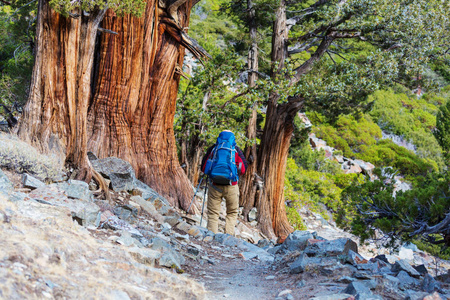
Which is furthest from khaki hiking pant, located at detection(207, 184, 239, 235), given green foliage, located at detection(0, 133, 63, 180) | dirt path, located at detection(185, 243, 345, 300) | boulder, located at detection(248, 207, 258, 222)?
boulder, located at detection(248, 207, 258, 222)

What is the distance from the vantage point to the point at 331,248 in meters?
5.20

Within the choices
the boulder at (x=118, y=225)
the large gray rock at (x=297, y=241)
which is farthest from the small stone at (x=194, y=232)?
the boulder at (x=118, y=225)

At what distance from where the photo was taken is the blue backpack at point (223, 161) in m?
6.88

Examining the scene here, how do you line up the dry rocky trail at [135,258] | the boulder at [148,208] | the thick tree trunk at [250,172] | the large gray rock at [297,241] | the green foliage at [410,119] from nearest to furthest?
the dry rocky trail at [135,258], the large gray rock at [297,241], the boulder at [148,208], the thick tree trunk at [250,172], the green foliage at [410,119]

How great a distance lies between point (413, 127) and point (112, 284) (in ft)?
127

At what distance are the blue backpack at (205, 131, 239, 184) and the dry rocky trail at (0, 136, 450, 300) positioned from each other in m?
0.91

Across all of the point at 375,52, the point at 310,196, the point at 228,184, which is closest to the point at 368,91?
the point at 375,52

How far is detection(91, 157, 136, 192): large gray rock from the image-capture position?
6582 mm

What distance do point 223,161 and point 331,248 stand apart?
2.37 meters

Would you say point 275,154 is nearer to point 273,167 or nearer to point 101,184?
point 273,167

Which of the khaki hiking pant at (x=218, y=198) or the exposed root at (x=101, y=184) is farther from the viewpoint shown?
the khaki hiking pant at (x=218, y=198)

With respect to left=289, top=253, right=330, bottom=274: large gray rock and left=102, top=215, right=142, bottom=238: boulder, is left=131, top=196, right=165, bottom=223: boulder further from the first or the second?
left=289, top=253, right=330, bottom=274: large gray rock

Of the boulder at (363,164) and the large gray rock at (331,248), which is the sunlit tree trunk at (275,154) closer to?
the large gray rock at (331,248)

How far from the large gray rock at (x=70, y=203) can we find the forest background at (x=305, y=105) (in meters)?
2.95
